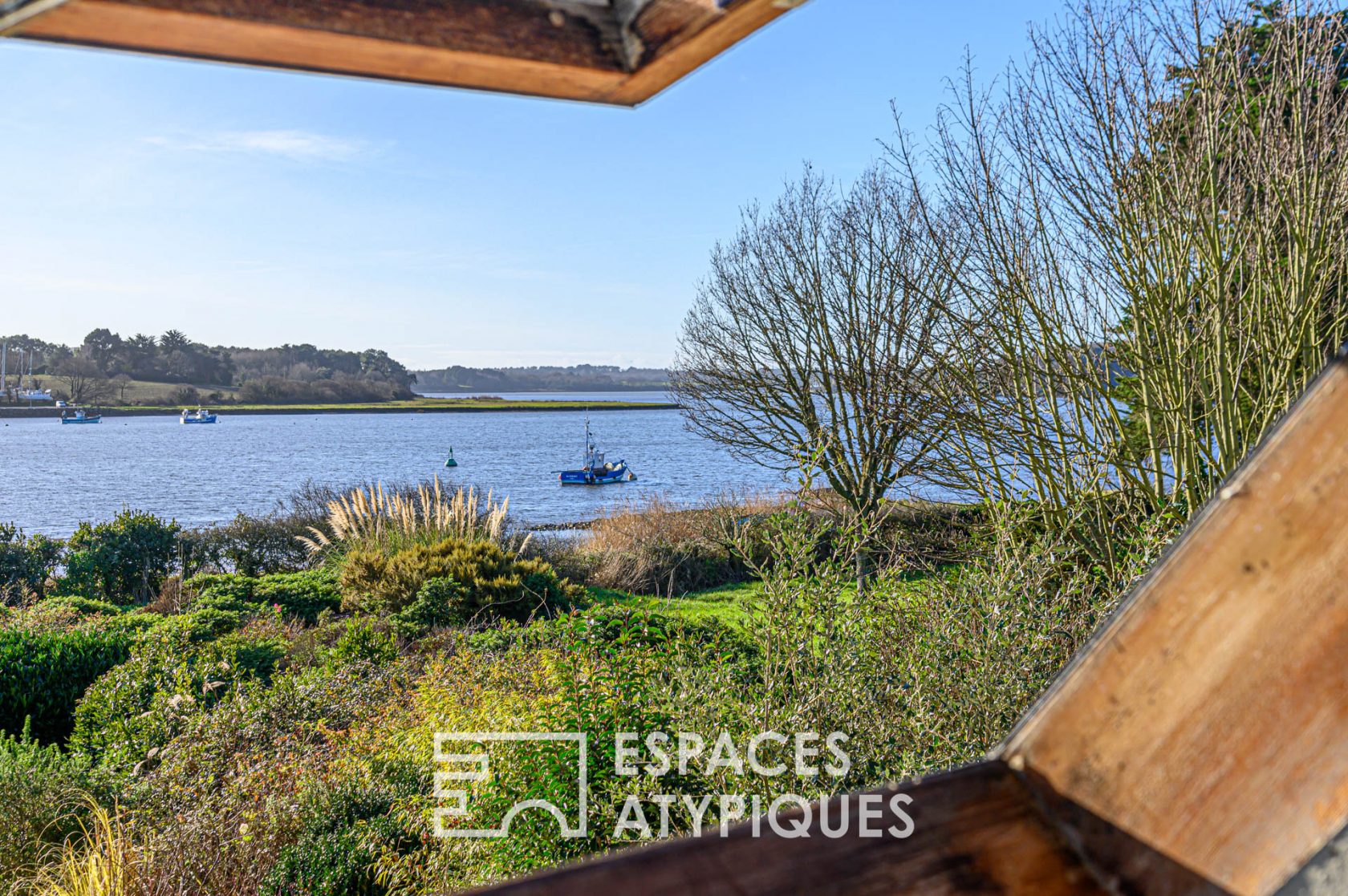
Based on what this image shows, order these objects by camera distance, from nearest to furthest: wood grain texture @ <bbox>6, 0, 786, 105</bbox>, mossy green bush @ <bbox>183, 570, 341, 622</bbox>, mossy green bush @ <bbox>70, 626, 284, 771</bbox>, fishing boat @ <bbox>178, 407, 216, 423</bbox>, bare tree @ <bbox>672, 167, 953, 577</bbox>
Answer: wood grain texture @ <bbox>6, 0, 786, 105</bbox>, mossy green bush @ <bbox>70, 626, 284, 771</bbox>, mossy green bush @ <bbox>183, 570, 341, 622</bbox>, bare tree @ <bbox>672, 167, 953, 577</bbox>, fishing boat @ <bbox>178, 407, 216, 423</bbox>

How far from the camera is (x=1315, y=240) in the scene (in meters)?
5.72

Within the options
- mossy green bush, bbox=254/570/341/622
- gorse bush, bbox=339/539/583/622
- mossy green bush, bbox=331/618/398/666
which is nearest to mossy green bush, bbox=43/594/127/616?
mossy green bush, bbox=254/570/341/622

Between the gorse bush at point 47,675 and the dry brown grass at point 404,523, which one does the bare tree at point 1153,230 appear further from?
the gorse bush at point 47,675

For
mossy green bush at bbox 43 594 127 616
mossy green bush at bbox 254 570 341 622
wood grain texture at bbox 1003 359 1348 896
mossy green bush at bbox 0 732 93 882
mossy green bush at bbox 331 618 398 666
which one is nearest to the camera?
wood grain texture at bbox 1003 359 1348 896

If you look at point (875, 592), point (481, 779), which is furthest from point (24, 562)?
point (875, 592)

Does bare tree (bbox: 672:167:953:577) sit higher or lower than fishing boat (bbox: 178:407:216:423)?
higher

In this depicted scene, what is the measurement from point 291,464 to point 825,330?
2045 inches

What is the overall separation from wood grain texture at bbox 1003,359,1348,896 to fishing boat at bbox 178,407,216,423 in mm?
91305

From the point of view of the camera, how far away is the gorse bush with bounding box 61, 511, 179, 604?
1181 cm

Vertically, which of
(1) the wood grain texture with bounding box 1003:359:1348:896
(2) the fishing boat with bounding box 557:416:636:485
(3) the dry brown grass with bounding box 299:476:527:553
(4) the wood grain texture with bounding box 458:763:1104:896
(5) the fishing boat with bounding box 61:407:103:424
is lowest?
(2) the fishing boat with bounding box 557:416:636:485

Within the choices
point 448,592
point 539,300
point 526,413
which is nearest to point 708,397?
point 448,592

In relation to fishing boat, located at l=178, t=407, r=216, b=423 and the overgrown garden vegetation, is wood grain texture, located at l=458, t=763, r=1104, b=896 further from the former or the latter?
fishing boat, located at l=178, t=407, r=216, b=423

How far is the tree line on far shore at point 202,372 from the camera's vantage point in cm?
7244

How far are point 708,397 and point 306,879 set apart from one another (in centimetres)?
1078
